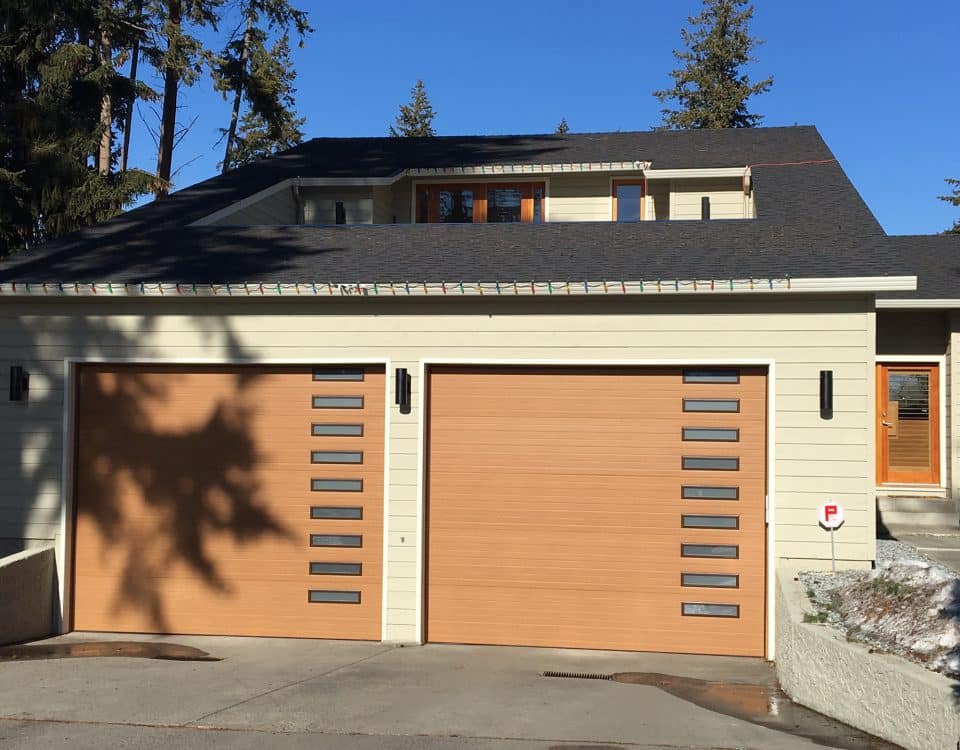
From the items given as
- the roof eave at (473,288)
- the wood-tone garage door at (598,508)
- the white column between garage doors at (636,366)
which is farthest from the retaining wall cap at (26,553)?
the wood-tone garage door at (598,508)

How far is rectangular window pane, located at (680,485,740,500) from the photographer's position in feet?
32.0

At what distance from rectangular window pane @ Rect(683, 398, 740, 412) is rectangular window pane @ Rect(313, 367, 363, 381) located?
3241mm

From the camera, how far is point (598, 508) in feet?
32.8

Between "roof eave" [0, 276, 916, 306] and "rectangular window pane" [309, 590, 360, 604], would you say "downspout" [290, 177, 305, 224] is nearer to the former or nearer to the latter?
"roof eave" [0, 276, 916, 306]

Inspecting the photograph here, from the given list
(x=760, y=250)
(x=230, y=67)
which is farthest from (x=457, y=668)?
(x=230, y=67)

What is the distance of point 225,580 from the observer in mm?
10500

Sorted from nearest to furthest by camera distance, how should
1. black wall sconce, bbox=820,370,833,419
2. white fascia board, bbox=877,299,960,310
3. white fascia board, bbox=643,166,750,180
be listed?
black wall sconce, bbox=820,370,833,419 → white fascia board, bbox=877,299,960,310 → white fascia board, bbox=643,166,750,180

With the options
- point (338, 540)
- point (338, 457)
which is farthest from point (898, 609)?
point (338, 457)

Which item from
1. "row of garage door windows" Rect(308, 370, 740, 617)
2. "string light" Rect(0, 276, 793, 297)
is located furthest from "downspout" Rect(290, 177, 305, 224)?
"row of garage door windows" Rect(308, 370, 740, 617)

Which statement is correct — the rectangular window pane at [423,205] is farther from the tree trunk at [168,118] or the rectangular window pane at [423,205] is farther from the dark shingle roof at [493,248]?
the tree trunk at [168,118]

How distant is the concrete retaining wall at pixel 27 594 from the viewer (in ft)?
32.6

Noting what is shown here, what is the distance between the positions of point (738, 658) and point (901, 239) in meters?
10.9

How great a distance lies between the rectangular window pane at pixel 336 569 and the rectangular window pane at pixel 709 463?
11.0 feet

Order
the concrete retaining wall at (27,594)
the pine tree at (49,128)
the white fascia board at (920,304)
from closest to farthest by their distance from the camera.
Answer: the concrete retaining wall at (27,594), the white fascia board at (920,304), the pine tree at (49,128)
